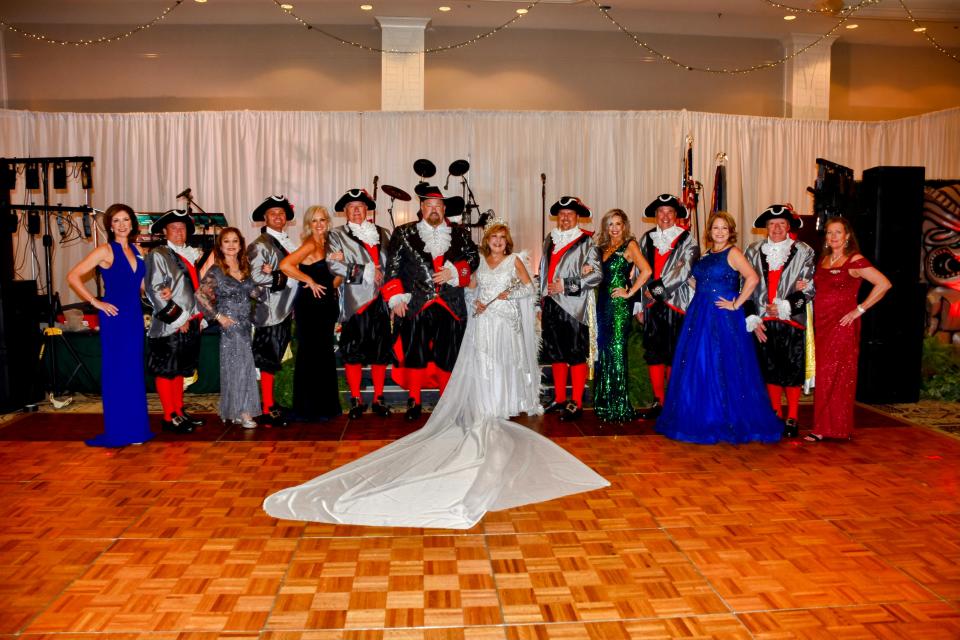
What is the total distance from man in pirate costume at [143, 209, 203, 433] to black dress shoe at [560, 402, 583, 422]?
2.85 metres

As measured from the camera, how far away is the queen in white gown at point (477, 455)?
3945 millimetres

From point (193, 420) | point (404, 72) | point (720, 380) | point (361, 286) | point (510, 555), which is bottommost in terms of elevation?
point (510, 555)

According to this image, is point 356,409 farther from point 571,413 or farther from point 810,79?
point 810,79

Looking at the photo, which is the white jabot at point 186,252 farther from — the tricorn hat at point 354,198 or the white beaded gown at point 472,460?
the white beaded gown at point 472,460

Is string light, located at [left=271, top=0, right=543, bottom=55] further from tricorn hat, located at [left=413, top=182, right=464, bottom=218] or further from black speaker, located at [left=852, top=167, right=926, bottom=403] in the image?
black speaker, located at [left=852, top=167, right=926, bottom=403]

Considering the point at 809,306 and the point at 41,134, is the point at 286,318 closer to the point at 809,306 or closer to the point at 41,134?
the point at 809,306

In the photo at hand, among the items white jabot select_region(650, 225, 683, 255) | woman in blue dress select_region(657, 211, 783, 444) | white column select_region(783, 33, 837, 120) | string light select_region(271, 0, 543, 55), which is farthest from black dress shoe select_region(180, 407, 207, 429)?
white column select_region(783, 33, 837, 120)

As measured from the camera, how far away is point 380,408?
624cm

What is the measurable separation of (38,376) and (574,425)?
4.69 m

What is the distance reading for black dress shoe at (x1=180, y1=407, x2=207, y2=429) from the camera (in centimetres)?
579

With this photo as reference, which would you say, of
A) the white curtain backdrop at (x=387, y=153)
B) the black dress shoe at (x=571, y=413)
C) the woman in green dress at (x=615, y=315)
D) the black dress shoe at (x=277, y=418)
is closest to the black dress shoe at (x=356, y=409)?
the black dress shoe at (x=277, y=418)

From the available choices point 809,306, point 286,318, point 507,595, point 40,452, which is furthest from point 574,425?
point 40,452

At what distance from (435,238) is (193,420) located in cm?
235

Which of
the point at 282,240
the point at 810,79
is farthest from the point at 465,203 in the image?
the point at 810,79
